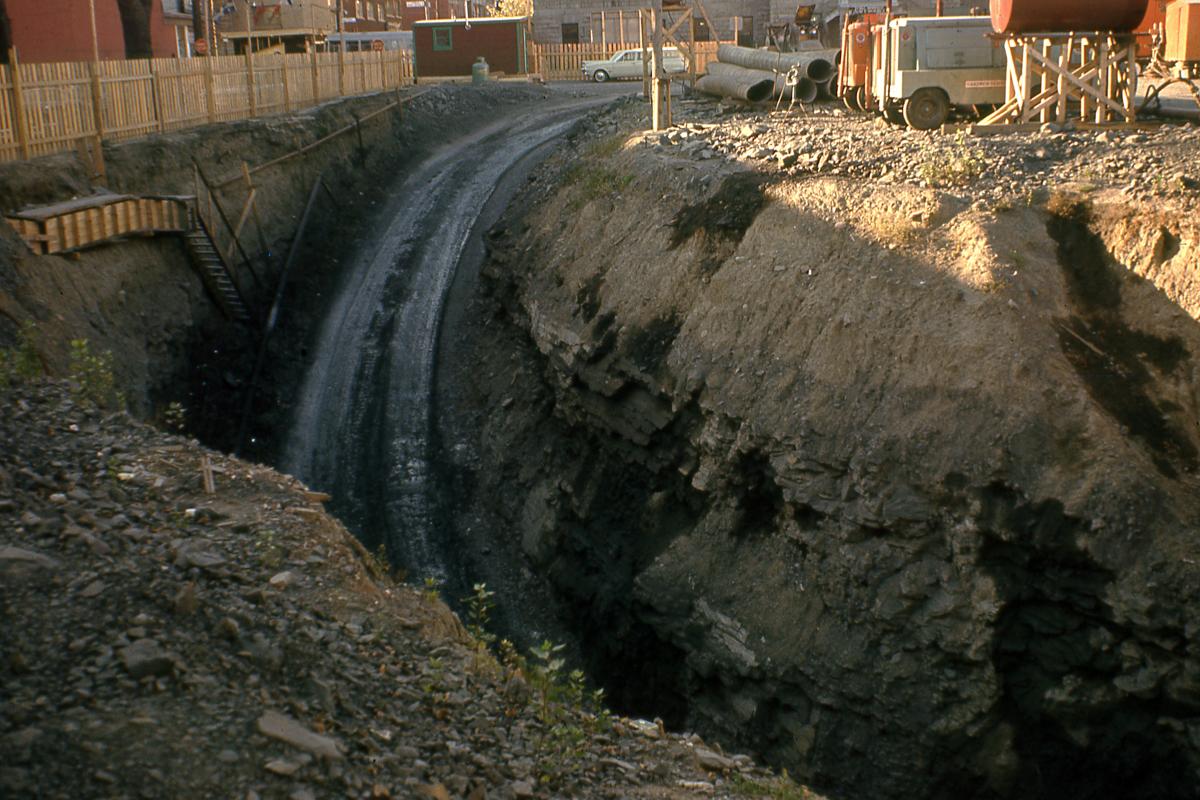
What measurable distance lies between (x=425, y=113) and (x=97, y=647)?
2971 centimetres

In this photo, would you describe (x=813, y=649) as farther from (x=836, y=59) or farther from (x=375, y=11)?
(x=375, y=11)

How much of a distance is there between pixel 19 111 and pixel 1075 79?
17.5 m

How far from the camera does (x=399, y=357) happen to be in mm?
23141

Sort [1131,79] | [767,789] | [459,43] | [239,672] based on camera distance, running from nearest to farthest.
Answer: [239,672] → [767,789] → [1131,79] → [459,43]

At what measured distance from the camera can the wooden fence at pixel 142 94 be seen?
1886 cm

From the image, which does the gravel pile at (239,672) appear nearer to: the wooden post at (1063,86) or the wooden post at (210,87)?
the wooden post at (1063,86)

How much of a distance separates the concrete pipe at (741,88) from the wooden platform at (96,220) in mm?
13510

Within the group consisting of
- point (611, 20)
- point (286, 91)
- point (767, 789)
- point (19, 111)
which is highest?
point (611, 20)

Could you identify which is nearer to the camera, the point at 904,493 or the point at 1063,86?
the point at 904,493

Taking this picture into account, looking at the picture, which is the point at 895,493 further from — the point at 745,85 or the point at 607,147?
the point at 745,85

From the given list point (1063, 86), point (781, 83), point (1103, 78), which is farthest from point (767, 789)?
point (781, 83)

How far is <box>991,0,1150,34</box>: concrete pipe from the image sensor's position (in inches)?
674

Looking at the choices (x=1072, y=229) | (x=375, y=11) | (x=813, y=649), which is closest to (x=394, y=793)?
(x=813, y=649)

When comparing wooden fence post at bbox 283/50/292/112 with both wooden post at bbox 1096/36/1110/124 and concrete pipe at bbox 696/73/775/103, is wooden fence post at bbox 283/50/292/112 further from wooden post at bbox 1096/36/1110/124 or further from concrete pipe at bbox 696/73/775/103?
wooden post at bbox 1096/36/1110/124
